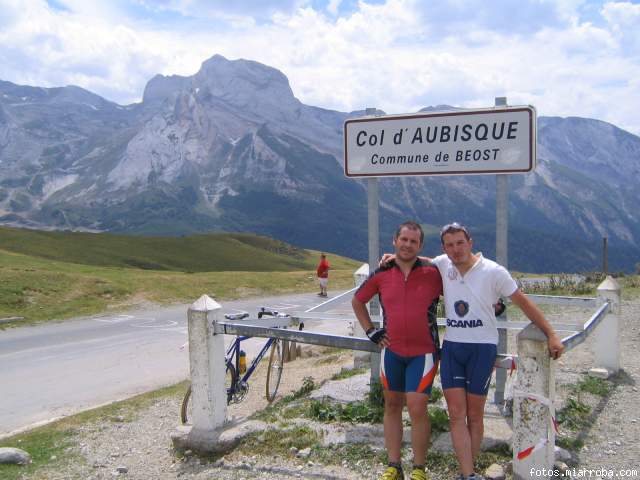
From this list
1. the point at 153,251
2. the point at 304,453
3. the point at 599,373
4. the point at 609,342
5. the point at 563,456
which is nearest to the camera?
the point at 563,456

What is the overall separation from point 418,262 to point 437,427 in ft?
6.12

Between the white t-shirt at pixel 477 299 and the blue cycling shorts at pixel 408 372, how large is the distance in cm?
28

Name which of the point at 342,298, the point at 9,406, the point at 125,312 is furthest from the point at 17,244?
the point at 342,298

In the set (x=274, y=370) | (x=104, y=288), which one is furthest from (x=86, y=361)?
(x=104, y=288)

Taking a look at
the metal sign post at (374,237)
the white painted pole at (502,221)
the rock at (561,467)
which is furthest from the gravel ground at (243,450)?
the metal sign post at (374,237)

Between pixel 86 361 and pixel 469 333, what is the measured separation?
42.1 feet

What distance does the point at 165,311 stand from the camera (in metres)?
25.3

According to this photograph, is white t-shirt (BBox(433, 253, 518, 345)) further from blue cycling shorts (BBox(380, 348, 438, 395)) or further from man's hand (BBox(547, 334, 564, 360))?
man's hand (BBox(547, 334, 564, 360))

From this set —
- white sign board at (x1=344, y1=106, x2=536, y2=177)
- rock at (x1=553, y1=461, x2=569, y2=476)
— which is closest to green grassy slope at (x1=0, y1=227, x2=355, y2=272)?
white sign board at (x1=344, y1=106, x2=536, y2=177)

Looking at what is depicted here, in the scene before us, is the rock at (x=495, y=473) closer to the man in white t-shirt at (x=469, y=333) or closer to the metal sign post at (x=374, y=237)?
the man in white t-shirt at (x=469, y=333)

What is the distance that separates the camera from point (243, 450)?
6086 millimetres

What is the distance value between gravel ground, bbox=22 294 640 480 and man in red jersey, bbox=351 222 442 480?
594 millimetres

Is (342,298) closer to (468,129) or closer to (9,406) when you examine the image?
(468,129)

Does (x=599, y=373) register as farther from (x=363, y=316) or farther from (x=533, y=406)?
(x=363, y=316)
